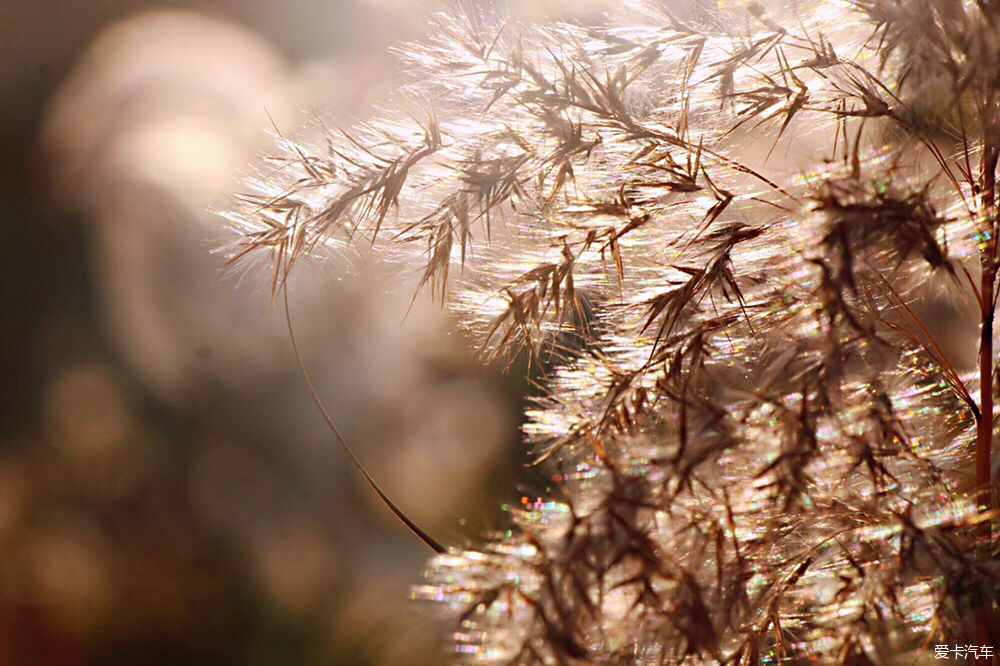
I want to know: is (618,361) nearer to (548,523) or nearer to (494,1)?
(548,523)

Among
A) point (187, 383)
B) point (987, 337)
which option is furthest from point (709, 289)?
point (187, 383)

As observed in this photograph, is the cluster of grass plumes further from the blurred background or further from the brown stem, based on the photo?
the blurred background

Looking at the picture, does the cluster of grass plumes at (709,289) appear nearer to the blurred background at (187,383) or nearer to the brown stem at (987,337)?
the brown stem at (987,337)

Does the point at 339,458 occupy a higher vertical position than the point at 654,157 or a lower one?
lower

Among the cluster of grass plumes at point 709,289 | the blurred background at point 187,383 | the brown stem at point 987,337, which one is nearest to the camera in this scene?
the cluster of grass plumes at point 709,289

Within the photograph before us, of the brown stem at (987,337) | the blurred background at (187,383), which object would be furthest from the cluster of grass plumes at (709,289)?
the blurred background at (187,383)

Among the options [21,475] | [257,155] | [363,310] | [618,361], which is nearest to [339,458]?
[363,310]
